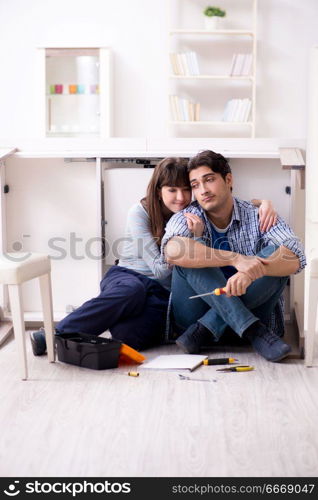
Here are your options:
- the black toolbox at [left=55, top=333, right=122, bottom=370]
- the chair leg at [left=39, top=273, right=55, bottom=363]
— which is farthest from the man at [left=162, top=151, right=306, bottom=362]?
the chair leg at [left=39, top=273, right=55, bottom=363]

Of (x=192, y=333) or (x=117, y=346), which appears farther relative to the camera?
(x=192, y=333)

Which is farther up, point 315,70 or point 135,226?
point 315,70

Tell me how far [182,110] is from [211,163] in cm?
349

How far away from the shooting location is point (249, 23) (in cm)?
626

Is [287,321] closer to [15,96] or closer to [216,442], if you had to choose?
[216,442]

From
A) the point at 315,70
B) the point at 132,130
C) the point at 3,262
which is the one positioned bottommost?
the point at 3,262

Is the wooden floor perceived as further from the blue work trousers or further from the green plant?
the green plant

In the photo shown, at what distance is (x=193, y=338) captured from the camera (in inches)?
113

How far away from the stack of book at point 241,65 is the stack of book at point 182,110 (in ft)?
1.42

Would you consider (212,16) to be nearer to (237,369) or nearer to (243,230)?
(243,230)

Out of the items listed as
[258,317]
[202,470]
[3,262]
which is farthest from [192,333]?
[202,470]

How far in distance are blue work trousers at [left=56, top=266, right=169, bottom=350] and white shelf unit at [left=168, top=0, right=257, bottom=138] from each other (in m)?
3.30

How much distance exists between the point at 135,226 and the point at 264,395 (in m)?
0.98

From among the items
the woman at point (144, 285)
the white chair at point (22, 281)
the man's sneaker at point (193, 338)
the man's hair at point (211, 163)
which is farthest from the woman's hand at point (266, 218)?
the white chair at point (22, 281)
